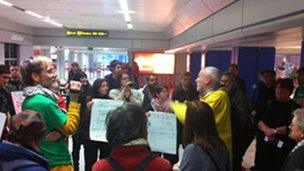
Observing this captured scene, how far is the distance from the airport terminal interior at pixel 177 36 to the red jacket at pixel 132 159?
14 cm

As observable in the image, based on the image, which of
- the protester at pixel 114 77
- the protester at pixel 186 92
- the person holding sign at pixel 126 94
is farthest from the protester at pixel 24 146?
the protester at pixel 186 92

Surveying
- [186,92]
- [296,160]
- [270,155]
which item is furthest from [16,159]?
[186,92]

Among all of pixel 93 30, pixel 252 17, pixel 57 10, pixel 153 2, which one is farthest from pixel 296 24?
pixel 93 30

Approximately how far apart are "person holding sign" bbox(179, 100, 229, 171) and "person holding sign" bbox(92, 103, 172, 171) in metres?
0.59

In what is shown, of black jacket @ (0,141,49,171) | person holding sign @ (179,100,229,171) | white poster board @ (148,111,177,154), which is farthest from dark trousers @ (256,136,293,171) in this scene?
black jacket @ (0,141,49,171)

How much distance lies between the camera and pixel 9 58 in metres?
13.6

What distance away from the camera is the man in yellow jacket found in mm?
3922

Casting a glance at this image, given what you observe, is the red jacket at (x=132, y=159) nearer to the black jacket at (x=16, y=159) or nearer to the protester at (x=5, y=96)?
the black jacket at (x=16, y=159)

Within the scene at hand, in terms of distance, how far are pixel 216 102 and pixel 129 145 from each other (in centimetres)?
212

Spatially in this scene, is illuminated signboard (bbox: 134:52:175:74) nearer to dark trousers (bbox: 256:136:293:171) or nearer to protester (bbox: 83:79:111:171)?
dark trousers (bbox: 256:136:293:171)

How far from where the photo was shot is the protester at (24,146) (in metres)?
1.75

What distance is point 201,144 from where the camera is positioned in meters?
2.59

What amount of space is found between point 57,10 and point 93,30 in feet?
20.3

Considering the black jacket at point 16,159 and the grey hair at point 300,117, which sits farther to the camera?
the grey hair at point 300,117
